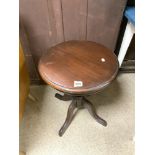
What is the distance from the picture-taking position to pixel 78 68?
106 cm

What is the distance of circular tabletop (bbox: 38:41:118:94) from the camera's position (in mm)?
979

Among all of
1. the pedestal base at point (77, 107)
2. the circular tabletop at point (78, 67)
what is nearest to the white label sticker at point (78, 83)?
the circular tabletop at point (78, 67)

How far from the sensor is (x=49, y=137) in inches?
51.6

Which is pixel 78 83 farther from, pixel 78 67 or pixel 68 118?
pixel 68 118

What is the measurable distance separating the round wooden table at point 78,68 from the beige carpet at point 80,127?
0.29m

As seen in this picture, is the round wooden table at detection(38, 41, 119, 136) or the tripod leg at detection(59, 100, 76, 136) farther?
the tripod leg at detection(59, 100, 76, 136)

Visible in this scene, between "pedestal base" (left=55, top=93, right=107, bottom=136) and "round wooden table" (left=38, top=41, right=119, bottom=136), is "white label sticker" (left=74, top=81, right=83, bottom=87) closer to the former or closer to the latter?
"round wooden table" (left=38, top=41, right=119, bottom=136)

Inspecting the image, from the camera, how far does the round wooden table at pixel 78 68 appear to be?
978 millimetres

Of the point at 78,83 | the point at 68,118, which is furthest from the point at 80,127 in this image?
the point at 78,83

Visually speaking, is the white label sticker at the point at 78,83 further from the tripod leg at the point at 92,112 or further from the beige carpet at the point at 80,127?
the beige carpet at the point at 80,127

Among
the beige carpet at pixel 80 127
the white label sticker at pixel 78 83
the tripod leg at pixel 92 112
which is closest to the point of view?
the white label sticker at pixel 78 83

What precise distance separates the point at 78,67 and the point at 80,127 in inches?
22.2

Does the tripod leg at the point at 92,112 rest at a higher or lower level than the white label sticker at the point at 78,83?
lower

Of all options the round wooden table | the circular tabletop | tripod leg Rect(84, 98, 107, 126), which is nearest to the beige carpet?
tripod leg Rect(84, 98, 107, 126)
